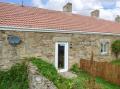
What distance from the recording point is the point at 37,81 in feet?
39.3

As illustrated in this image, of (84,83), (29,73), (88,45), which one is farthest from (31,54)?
(88,45)

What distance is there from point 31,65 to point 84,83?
3664 mm

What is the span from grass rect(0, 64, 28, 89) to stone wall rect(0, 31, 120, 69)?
613 millimetres

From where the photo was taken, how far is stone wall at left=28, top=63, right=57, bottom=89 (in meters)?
11.8

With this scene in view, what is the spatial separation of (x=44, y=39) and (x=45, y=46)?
1.83ft

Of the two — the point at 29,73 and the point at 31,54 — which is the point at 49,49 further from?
the point at 29,73

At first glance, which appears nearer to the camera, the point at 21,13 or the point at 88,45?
the point at 21,13

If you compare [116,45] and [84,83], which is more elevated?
[116,45]

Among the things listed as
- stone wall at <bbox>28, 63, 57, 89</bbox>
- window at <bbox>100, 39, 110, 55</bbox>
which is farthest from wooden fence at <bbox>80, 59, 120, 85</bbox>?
Result: window at <bbox>100, 39, 110, 55</bbox>

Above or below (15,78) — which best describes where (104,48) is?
above

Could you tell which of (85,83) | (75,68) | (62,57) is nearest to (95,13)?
(75,68)

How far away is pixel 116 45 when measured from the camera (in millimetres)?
22125

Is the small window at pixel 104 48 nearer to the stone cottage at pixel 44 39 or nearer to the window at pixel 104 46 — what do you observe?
the window at pixel 104 46

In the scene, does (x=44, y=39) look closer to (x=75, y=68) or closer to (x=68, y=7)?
(x=75, y=68)
